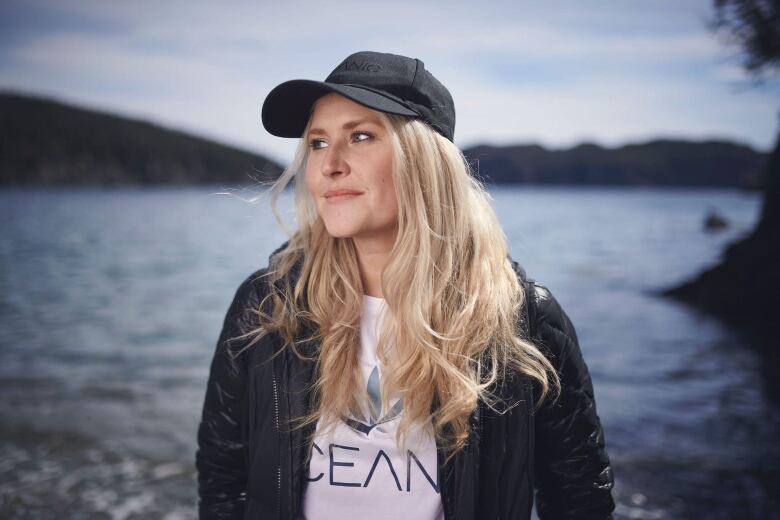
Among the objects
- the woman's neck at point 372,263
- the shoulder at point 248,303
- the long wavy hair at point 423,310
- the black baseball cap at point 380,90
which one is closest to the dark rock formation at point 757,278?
the long wavy hair at point 423,310

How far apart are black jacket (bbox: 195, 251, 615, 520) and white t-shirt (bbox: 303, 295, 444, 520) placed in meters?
0.06

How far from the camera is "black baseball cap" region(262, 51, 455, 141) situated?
1.82 m

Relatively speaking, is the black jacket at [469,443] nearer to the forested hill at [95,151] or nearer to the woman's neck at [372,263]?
the woman's neck at [372,263]

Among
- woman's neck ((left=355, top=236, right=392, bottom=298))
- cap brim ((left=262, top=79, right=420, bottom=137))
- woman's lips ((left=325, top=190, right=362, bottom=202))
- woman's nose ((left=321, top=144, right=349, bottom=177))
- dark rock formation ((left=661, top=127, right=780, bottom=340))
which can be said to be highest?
cap brim ((left=262, top=79, right=420, bottom=137))

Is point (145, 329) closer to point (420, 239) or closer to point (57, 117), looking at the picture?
point (420, 239)

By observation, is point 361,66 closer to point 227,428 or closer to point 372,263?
point 372,263

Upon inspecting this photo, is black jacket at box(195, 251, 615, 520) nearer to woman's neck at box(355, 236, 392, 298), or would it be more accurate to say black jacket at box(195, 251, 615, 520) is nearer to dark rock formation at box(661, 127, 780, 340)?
woman's neck at box(355, 236, 392, 298)

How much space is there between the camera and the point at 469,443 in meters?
1.85

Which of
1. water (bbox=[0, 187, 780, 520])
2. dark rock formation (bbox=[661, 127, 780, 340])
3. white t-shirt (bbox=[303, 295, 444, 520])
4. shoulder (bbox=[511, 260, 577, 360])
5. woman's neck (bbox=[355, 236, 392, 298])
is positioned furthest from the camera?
dark rock formation (bbox=[661, 127, 780, 340])

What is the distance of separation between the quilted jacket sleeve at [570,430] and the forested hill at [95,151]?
79.3m

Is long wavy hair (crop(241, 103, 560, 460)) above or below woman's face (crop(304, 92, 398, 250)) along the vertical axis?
below

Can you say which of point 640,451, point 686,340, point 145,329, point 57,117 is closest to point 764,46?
point 686,340

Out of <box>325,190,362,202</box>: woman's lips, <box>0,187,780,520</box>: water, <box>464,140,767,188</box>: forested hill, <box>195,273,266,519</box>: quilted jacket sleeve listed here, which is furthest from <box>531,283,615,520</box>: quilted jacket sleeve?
<box>464,140,767,188</box>: forested hill

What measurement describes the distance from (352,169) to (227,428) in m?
1.10
